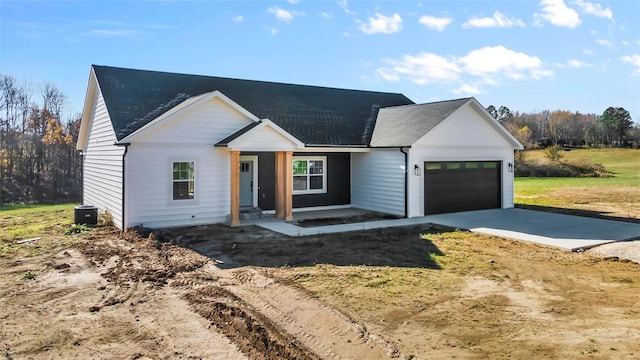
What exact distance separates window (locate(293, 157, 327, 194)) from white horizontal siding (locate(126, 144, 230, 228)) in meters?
3.59

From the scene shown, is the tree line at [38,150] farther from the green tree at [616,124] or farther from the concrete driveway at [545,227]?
the green tree at [616,124]

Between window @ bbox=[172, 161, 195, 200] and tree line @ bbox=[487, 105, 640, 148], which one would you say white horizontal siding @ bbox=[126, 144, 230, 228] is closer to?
window @ bbox=[172, 161, 195, 200]

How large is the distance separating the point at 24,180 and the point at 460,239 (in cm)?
2906

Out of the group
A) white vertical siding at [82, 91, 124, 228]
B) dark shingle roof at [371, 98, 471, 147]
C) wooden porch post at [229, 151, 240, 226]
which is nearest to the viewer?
white vertical siding at [82, 91, 124, 228]

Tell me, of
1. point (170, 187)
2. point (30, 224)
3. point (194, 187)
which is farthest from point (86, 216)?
point (194, 187)

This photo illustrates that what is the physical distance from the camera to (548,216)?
50.7 ft

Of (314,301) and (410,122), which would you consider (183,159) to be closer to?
(314,301)

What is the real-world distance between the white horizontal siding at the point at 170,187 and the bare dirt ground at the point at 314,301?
197 centimetres

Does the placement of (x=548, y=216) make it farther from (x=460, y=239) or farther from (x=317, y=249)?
(x=317, y=249)

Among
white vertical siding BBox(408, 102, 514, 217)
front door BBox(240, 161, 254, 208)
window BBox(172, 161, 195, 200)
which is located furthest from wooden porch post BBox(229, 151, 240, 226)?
white vertical siding BBox(408, 102, 514, 217)

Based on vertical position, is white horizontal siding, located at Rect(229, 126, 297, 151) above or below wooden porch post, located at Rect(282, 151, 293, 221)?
above

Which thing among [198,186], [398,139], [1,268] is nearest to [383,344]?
[1,268]

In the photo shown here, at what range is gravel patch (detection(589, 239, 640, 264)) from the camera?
9.61 m

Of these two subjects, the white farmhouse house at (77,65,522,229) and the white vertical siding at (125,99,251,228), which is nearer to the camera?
the white vertical siding at (125,99,251,228)
